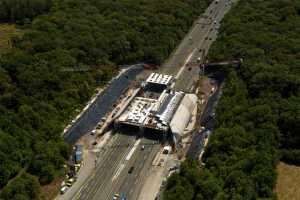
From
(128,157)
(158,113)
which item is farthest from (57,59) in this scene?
(128,157)

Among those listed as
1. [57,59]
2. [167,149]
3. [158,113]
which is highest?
[57,59]

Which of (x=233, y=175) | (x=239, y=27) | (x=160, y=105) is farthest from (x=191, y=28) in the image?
(x=233, y=175)

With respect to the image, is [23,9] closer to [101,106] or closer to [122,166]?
[101,106]

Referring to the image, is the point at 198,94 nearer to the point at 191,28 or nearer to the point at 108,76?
the point at 108,76

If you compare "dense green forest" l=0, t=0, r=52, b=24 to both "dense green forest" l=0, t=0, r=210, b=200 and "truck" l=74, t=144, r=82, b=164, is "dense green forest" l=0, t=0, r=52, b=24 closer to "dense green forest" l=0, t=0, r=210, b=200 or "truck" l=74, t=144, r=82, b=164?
"dense green forest" l=0, t=0, r=210, b=200

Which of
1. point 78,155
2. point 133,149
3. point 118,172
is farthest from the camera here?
point 133,149

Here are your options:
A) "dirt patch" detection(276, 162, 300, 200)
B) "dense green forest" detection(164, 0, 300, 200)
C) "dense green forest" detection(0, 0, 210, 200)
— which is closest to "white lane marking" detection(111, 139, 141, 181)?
"dense green forest" detection(0, 0, 210, 200)
